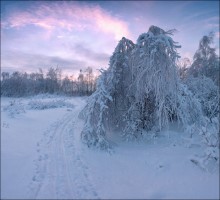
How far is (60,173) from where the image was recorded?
23.2ft

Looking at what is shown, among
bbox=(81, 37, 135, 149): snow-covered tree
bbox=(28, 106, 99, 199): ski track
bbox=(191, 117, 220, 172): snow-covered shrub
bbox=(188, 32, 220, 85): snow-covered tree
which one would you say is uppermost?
bbox=(188, 32, 220, 85): snow-covered tree

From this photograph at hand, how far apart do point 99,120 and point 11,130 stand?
156 inches

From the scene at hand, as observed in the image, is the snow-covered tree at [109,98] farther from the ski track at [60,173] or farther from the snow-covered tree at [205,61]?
the snow-covered tree at [205,61]

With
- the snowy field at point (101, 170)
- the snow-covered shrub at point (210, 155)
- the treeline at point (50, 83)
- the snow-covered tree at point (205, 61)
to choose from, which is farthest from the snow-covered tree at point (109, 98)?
the treeline at point (50, 83)

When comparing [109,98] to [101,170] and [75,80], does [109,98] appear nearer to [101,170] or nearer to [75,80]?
[101,170]

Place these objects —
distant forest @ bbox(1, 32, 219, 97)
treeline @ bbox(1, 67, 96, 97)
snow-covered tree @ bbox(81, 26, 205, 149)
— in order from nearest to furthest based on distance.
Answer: snow-covered tree @ bbox(81, 26, 205, 149) < distant forest @ bbox(1, 32, 219, 97) < treeline @ bbox(1, 67, 96, 97)

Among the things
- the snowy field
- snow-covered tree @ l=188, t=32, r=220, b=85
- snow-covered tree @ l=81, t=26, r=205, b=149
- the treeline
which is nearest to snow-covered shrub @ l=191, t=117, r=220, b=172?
the snowy field

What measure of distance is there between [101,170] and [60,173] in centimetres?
130

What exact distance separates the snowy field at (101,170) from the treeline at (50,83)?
49834 mm

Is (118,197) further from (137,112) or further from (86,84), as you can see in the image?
(86,84)

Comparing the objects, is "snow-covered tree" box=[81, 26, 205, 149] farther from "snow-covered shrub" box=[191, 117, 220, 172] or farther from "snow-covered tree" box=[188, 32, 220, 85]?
"snow-covered tree" box=[188, 32, 220, 85]

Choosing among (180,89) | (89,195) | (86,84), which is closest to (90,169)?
(89,195)

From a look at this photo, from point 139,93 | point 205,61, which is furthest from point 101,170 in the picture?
point 205,61

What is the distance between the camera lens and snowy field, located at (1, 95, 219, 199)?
5.98 meters
